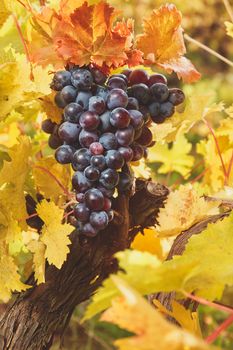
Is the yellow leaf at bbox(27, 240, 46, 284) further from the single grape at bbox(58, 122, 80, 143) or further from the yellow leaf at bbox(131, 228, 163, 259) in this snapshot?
the yellow leaf at bbox(131, 228, 163, 259)

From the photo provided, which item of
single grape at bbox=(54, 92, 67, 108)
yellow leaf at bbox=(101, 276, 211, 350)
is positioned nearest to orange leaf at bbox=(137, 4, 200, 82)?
single grape at bbox=(54, 92, 67, 108)

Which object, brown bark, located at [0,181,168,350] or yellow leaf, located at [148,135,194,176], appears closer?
brown bark, located at [0,181,168,350]

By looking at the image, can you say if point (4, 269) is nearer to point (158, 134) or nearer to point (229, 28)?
point (158, 134)

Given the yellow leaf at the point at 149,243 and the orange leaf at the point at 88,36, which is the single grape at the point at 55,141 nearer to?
the orange leaf at the point at 88,36

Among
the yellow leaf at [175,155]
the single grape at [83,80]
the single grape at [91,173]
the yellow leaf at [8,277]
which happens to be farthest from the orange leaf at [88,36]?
the yellow leaf at [175,155]

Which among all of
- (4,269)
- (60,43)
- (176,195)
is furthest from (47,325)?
(60,43)
